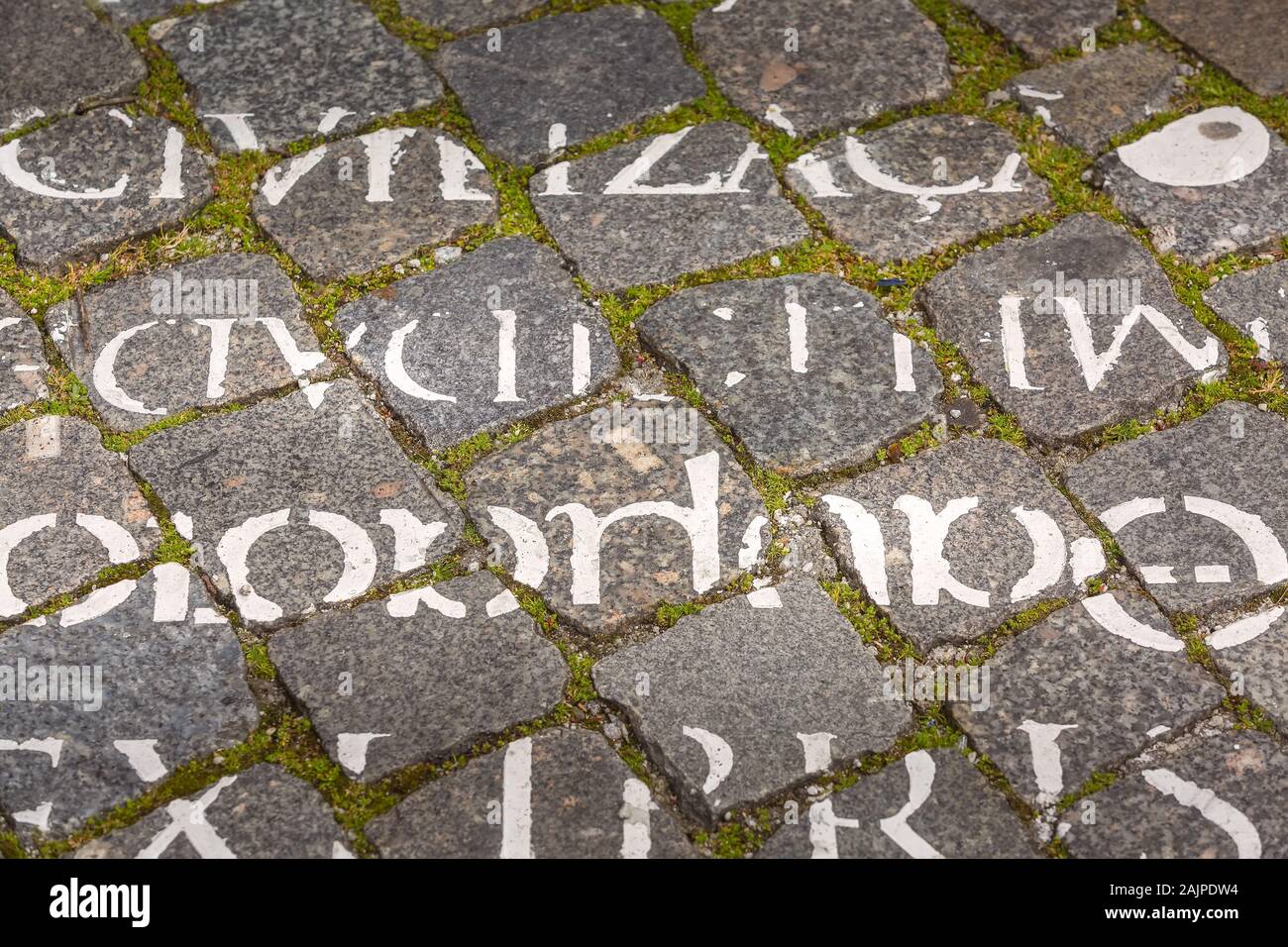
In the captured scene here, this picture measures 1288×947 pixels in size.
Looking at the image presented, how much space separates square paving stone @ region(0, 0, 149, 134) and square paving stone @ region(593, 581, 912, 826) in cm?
217

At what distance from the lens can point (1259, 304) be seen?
3.32 m

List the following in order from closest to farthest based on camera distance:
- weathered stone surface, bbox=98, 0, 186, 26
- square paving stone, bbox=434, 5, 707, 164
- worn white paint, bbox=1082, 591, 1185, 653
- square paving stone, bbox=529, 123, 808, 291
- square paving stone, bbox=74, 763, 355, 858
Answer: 1. square paving stone, bbox=74, 763, 355, 858
2. worn white paint, bbox=1082, 591, 1185, 653
3. square paving stone, bbox=529, 123, 808, 291
4. square paving stone, bbox=434, 5, 707, 164
5. weathered stone surface, bbox=98, 0, 186, 26

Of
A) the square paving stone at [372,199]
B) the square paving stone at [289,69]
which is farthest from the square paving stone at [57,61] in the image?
the square paving stone at [372,199]

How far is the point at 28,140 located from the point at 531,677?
2038 millimetres

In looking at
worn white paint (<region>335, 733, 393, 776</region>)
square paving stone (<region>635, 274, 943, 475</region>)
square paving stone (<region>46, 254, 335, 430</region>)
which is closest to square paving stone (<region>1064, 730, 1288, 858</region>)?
square paving stone (<region>635, 274, 943, 475</region>)

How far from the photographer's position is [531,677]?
8.87ft

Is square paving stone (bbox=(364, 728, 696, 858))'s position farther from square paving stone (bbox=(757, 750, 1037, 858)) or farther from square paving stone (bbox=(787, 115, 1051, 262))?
square paving stone (bbox=(787, 115, 1051, 262))

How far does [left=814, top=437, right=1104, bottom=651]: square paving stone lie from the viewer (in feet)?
9.23

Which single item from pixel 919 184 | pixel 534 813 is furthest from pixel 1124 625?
pixel 919 184

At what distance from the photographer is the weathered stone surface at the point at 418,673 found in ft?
8.60

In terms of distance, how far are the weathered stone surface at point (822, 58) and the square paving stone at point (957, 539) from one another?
1128 millimetres

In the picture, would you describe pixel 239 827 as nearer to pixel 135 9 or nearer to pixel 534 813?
pixel 534 813
